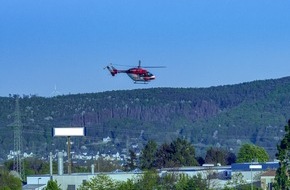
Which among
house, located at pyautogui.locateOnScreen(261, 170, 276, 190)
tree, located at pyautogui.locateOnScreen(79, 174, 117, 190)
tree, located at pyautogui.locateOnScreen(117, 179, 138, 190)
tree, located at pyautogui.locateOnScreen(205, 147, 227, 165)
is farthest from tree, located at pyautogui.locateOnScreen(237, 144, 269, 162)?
tree, located at pyautogui.locateOnScreen(117, 179, 138, 190)

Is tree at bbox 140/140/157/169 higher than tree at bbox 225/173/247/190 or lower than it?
higher

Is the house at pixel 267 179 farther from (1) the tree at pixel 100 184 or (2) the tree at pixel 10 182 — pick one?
(2) the tree at pixel 10 182

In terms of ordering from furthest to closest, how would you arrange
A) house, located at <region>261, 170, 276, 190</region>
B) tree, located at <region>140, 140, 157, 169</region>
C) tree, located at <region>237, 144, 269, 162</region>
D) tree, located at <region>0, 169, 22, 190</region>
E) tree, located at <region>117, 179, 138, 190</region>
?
1. tree, located at <region>140, 140, 157, 169</region>
2. tree, located at <region>237, 144, 269, 162</region>
3. tree, located at <region>0, 169, 22, 190</region>
4. house, located at <region>261, 170, 276, 190</region>
5. tree, located at <region>117, 179, 138, 190</region>

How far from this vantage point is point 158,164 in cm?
16775

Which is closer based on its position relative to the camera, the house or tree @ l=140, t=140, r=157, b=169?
the house

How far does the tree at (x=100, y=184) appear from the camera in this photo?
111 metres

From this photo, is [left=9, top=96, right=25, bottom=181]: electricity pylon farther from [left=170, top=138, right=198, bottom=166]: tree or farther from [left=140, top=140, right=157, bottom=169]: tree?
[left=170, top=138, right=198, bottom=166]: tree

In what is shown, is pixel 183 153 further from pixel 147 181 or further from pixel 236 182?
pixel 147 181

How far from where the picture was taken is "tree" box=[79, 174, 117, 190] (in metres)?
111

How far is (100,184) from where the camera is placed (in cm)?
11156

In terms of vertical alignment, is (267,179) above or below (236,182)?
above

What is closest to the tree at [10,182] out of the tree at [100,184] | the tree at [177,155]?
the tree at [100,184]

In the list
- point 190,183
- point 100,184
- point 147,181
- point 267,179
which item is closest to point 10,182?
point 100,184

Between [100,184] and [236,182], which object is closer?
[100,184]
